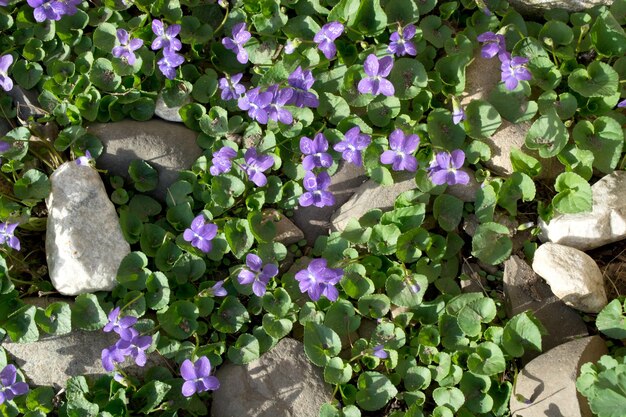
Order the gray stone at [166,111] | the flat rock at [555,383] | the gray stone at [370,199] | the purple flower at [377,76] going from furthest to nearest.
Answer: the gray stone at [166,111]
the gray stone at [370,199]
the purple flower at [377,76]
the flat rock at [555,383]

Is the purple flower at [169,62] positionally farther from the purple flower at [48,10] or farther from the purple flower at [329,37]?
the purple flower at [329,37]

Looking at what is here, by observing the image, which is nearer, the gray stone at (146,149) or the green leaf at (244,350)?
the green leaf at (244,350)

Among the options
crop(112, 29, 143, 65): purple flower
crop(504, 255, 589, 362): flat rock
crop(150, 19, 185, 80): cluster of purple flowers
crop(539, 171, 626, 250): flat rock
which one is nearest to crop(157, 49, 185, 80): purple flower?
crop(150, 19, 185, 80): cluster of purple flowers

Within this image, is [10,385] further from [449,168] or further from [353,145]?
A: [449,168]

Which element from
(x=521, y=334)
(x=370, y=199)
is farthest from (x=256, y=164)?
(x=521, y=334)

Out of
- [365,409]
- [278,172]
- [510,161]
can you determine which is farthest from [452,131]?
[365,409]

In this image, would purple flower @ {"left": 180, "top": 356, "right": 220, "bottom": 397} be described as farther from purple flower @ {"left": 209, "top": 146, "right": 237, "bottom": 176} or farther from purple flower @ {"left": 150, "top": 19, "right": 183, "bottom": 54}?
→ purple flower @ {"left": 150, "top": 19, "right": 183, "bottom": 54}

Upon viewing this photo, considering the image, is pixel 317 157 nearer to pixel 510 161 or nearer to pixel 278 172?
pixel 278 172

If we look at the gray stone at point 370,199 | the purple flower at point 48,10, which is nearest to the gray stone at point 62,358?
the gray stone at point 370,199
